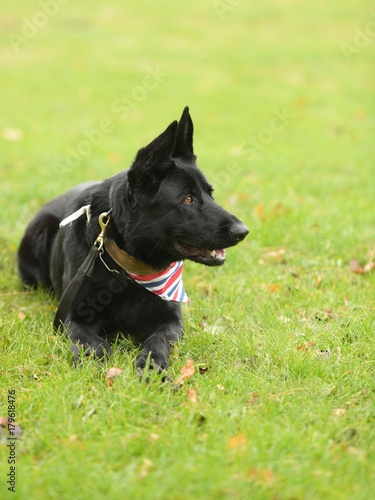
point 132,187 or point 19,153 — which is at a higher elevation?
point 132,187

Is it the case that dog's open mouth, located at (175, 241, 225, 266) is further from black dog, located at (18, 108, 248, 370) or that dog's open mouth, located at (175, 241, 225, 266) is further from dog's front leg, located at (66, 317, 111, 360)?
dog's front leg, located at (66, 317, 111, 360)

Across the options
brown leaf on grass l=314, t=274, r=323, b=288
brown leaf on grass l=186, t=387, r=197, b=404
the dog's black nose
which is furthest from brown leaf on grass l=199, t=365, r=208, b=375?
brown leaf on grass l=314, t=274, r=323, b=288

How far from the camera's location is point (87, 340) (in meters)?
3.38

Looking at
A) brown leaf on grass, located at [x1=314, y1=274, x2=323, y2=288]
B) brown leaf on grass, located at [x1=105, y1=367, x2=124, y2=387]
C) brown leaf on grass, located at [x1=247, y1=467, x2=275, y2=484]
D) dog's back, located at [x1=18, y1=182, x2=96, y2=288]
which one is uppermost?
brown leaf on grass, located at [x1=247, y1=467, x2=275, y2=484]

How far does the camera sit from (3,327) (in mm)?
3555

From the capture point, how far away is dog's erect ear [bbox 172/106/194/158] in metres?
3.41

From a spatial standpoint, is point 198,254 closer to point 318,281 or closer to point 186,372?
point 186,372

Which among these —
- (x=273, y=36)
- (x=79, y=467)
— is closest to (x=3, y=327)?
(x=79, y=467)

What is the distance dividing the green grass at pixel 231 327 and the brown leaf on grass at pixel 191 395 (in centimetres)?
3

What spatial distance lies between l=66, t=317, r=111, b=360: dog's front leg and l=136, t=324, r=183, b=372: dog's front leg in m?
0.22

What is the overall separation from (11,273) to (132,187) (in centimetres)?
192

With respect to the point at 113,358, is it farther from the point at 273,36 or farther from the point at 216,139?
the point at 273,36

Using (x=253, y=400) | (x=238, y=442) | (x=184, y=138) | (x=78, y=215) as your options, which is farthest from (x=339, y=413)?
(x=78, y=215)

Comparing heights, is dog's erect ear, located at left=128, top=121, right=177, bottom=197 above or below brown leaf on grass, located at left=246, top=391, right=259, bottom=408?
above
